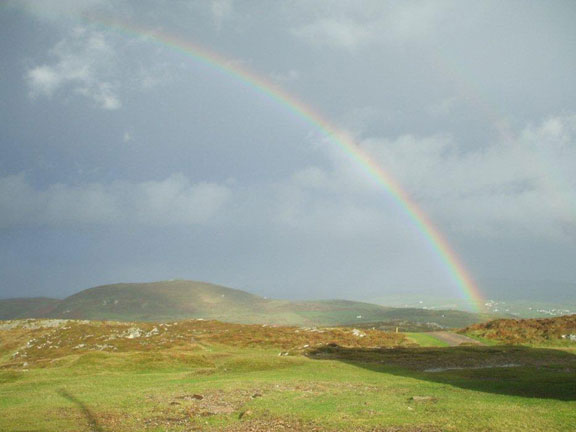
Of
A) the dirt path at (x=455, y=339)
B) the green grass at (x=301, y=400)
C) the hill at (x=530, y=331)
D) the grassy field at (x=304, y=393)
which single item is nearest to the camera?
the green grass at (x=301, y=400)

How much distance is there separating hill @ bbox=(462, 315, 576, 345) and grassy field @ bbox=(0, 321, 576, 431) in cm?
1301

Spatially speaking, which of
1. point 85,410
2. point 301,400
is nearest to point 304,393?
point 301,400

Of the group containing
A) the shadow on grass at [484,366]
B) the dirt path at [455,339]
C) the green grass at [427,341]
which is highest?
the shadow on grass at [484,366]

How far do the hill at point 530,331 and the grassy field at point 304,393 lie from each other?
1301 centimetres

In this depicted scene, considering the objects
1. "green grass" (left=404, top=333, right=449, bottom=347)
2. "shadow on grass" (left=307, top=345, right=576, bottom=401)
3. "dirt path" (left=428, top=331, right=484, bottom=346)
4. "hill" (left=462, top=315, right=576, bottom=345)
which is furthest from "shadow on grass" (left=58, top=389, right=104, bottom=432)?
"hill" (left=462, top=315, right=576, bottom=345)

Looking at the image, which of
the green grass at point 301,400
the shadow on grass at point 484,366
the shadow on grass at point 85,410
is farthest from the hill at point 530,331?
the shadow on grass at point 85,410

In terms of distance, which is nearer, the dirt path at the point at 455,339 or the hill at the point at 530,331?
the hill at the point at 530,331

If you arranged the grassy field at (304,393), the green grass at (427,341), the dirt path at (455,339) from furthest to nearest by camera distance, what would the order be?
1. the green grass at (427,341)
2. the dirt path at (455,339)
3. the grassy field at (304,393)

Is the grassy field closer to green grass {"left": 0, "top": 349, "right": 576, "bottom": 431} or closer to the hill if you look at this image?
green grass {"left": 0, "top": 349, "right": 576, "bottom": 431}

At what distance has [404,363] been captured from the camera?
53.7m

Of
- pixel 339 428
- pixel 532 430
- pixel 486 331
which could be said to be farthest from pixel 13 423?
pixel 486 331

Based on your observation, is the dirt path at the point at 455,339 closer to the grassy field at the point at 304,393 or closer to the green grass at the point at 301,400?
the grassy field at the point at 304,393

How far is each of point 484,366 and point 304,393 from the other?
29148mm

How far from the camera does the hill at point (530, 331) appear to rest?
241ft
